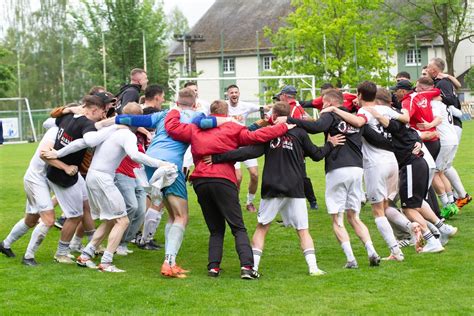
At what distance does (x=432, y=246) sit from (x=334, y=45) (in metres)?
45.8

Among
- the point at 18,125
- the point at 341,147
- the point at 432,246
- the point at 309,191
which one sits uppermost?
the point at 18,125

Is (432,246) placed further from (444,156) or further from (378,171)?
(444,156)

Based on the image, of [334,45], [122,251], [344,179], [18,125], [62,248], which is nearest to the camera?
[344,179]

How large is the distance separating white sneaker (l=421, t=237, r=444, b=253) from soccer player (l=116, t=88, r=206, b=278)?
124 inches

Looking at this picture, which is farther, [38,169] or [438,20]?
[438,20]

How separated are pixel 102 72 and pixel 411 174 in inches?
1686

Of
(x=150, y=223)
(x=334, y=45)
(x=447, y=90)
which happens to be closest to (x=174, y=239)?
(x=150, y=223)

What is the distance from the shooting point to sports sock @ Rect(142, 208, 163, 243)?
11578 millimetres

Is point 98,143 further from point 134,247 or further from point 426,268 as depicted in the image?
point 426,268

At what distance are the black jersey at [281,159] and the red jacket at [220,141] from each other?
0.10 metres

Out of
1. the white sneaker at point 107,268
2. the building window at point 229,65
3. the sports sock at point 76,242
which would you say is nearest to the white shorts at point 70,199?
the white sneaker at point 107,268

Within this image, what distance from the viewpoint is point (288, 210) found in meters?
9.62

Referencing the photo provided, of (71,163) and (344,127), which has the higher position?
(344,127)

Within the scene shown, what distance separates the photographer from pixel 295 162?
375 inches
